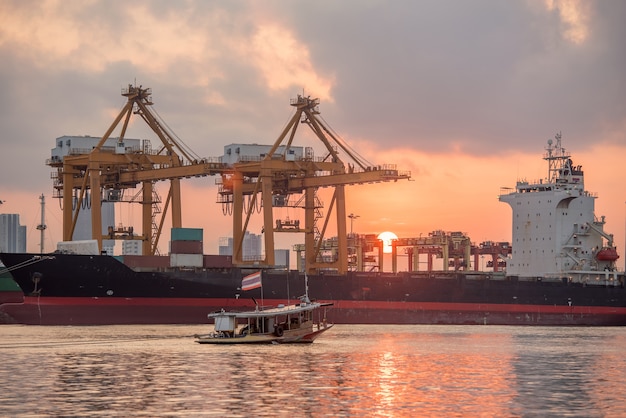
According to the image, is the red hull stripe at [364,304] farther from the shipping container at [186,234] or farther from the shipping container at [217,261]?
the shipping container at [186,234]

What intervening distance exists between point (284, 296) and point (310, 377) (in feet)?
118

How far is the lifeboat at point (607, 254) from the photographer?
8600 cm

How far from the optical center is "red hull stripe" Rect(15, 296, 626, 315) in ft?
228

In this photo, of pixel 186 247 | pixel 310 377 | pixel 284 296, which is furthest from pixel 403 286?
pixel 310 377

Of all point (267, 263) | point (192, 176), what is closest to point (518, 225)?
point (267, 263)

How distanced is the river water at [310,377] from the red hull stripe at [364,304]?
8980mm

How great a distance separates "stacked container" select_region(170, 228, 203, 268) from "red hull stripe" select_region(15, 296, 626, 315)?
4.22 metres

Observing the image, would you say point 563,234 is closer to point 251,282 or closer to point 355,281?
point 355,281

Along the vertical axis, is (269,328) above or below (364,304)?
below

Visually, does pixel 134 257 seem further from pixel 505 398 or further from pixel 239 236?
pixel 505 398

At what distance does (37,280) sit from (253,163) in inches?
782

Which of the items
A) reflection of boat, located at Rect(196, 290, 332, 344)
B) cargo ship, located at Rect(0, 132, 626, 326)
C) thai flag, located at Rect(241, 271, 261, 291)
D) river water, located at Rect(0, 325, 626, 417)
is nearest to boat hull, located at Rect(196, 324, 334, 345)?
reflection of boat, located at Rect(196, 290, 332, 344)

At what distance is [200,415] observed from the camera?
29297 mm

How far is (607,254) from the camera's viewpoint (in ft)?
283
